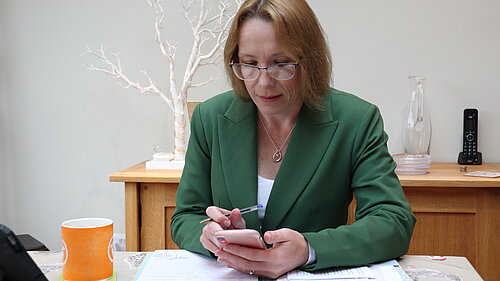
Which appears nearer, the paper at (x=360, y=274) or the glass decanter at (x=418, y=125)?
the paper at (x=360, y=274)

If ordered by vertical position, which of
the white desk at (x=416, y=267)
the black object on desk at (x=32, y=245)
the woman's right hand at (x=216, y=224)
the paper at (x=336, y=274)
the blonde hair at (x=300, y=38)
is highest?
the blonde hair at (x=300, y=38)

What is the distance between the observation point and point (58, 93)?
2.79m

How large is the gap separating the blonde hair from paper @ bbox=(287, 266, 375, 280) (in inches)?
18.6

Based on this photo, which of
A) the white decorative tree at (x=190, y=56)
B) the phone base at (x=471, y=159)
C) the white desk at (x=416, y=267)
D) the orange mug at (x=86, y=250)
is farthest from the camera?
the phone base at (x=471, y=159)

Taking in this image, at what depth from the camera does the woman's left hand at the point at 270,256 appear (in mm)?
1031

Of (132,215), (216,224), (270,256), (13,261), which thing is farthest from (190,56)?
(13,261)

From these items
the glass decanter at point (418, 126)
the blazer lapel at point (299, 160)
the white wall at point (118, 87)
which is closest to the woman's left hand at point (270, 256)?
the blazer lapel at point (299, 160)

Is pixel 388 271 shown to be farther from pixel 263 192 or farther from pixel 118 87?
pixel 118 87

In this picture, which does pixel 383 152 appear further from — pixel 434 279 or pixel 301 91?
pixel 434 279

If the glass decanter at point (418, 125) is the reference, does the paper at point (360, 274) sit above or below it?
below

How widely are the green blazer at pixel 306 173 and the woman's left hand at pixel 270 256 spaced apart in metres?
0.22

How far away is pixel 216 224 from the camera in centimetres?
112

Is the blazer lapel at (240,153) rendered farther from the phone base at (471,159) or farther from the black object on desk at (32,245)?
the phone base at (471,159)

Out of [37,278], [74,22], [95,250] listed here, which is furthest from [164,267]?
[74,22]
